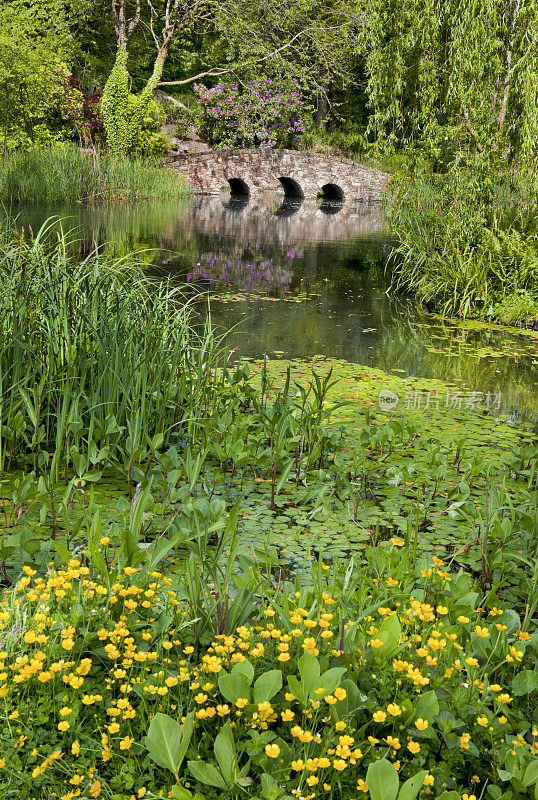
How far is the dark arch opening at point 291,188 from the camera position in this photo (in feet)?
89.1

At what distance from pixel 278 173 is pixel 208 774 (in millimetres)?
25642

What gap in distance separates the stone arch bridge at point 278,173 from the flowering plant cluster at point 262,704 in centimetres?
2253

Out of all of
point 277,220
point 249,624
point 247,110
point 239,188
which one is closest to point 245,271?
point 277,220

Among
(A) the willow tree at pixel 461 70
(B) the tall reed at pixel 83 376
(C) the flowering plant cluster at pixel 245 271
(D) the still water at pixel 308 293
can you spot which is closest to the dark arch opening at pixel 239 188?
(D) the still water at pixel 308 293

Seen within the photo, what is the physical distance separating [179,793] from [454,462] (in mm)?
2605

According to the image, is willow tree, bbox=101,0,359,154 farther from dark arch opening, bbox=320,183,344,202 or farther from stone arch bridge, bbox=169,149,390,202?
dark arch opening, bbox=320,183,344,202

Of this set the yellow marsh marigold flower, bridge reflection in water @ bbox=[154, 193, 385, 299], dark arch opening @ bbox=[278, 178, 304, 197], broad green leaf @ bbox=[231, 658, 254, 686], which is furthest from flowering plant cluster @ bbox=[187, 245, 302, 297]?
dark arch opening @ bbox=[278, 178, 304, 197]

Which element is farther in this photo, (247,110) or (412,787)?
(247,110)

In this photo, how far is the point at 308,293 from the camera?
930 centimetres

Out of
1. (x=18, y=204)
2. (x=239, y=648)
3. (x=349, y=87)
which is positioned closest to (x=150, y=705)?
(x=239, y=648)

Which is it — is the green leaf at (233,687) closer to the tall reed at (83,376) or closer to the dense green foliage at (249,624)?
the dense green foliage at (249,624)

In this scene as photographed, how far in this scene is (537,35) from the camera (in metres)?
7.04

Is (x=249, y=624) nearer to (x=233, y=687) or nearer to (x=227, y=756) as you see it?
(x=233, y=687)

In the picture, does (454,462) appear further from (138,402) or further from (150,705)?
(150,705)
